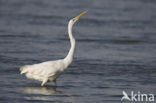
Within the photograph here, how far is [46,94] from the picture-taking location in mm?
10844

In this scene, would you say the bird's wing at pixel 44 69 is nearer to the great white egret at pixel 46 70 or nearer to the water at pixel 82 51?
the great white egret at pixel 46 70

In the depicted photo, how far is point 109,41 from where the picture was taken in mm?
19312

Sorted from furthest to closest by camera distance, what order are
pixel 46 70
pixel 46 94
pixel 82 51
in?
pixel 82 51 → pixel 46 70 → pixel 46 94

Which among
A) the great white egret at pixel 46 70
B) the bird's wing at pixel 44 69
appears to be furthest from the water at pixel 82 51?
the bird's wing at pixel 44 69

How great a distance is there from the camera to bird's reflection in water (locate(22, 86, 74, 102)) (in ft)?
34.0

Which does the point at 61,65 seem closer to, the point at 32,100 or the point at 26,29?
the point at 32,100

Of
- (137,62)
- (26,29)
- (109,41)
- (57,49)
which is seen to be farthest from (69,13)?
(137,62)

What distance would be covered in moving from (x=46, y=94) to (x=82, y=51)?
20.4 feet

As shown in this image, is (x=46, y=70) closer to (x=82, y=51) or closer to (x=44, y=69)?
(x=44, y=69)

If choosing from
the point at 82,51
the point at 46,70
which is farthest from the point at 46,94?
the point at 82,51

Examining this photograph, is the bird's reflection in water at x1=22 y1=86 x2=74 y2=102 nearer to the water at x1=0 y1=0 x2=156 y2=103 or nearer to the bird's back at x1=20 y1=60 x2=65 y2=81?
the water at x1=0 y1=0 x2=156 y2=103

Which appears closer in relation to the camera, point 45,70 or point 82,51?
point 45,70

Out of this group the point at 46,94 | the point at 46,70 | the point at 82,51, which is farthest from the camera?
the point at 82,51

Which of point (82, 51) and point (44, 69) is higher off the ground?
point (44, 69)
